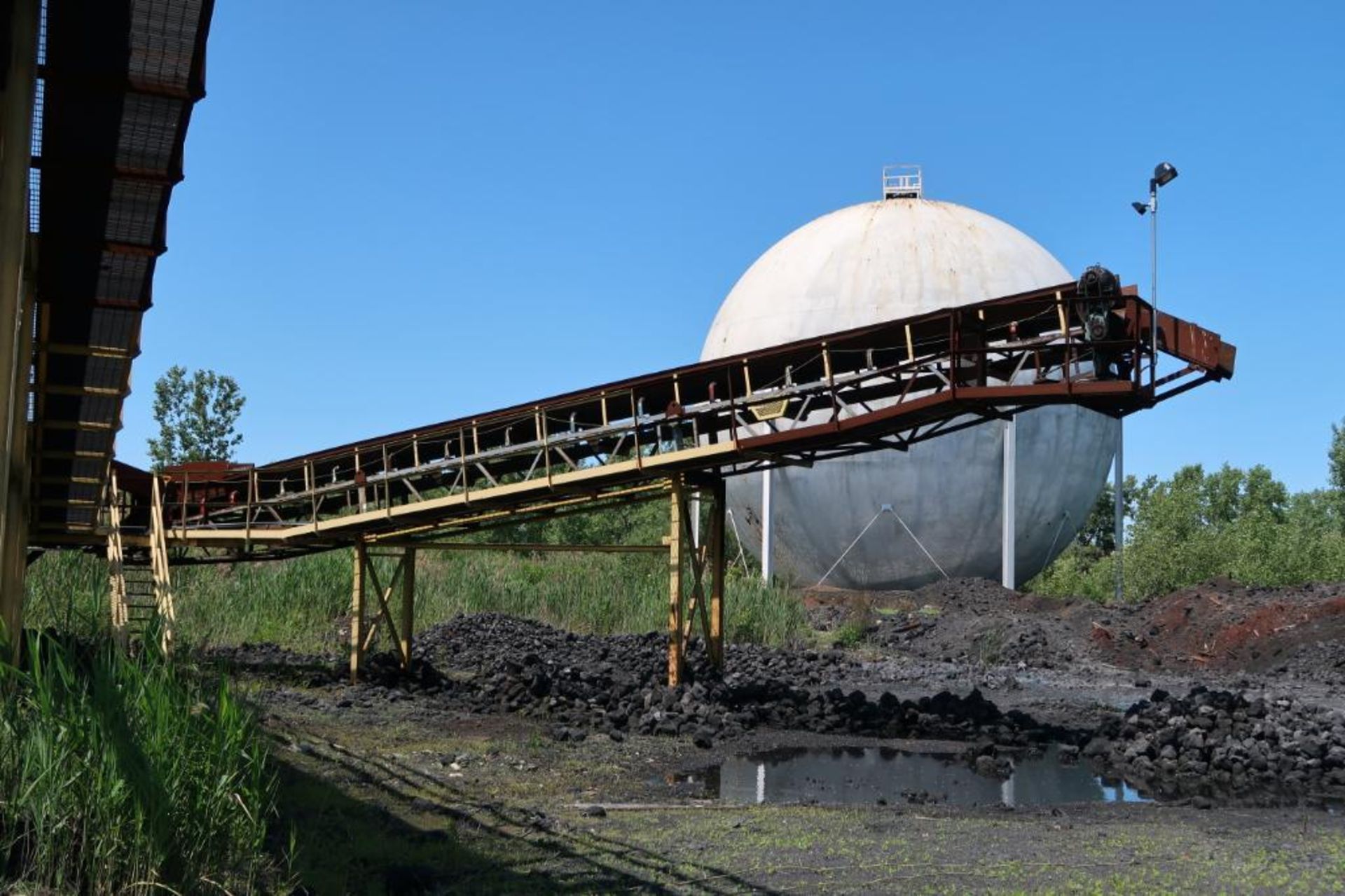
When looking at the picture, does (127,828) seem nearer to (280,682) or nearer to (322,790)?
(322,790)

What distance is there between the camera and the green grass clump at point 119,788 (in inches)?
265

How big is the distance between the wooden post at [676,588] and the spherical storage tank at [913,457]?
1728 centimetres

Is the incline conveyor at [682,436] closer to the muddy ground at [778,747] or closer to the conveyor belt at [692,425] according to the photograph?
the conveyor belt at [692,425]

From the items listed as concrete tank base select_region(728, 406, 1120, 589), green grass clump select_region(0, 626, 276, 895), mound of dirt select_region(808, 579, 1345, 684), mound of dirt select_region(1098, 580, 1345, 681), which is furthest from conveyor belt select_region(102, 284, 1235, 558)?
concrete tank base select_region(728, 406, 1120, 589)

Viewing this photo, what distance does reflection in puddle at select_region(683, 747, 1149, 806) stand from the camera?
13320 millimetres

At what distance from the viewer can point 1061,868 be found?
9.77 m

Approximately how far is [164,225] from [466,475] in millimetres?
8646

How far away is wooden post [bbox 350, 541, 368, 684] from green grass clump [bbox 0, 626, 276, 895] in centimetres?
1369

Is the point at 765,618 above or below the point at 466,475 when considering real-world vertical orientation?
below

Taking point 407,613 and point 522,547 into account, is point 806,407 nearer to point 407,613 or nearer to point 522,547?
point 522,547

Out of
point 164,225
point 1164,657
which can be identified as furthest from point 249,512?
point 1164,657

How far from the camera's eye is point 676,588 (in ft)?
61.4

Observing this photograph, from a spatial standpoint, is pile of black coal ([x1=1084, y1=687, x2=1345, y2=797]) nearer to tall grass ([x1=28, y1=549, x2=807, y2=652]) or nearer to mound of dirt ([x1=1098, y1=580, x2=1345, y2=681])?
mound of dirt ([x1=1098, y1=580, x2=1345, y2=681])

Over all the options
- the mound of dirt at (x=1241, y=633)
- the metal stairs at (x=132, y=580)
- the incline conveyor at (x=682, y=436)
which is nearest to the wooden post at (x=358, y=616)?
the incline conveyor at (x=682, y=436)
